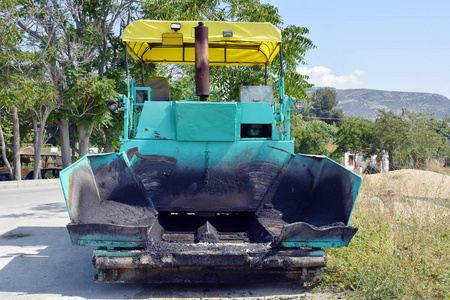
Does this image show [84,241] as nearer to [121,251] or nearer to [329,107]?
[121,251]

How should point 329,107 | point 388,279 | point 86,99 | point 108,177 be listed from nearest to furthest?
point 388,279 → point 108,177 → point 86,99 → point 329,107

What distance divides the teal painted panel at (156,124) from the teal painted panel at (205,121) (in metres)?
0.15

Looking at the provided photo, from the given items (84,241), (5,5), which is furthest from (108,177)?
(5,5)

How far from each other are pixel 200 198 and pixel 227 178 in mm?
419

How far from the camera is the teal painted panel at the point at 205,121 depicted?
507cm

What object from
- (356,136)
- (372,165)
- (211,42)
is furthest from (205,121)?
(356,136)

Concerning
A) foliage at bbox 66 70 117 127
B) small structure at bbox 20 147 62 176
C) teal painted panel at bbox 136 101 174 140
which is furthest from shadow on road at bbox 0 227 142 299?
small structure at bbox 20 147 62 176

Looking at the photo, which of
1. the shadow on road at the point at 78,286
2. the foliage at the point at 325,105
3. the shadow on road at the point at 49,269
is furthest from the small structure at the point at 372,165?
the foliage at the point at 325,105

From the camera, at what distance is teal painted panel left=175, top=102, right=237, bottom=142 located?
16.6 feet

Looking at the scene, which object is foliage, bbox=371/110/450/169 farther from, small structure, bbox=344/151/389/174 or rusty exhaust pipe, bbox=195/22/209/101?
rusty exhaust pipe, bbox=195/22/209/101

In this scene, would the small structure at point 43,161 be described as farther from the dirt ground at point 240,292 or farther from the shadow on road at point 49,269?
the dirt ground at point 240,292

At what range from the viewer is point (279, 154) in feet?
17.3

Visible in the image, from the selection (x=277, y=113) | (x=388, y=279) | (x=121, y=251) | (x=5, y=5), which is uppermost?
(x=5, y=5)

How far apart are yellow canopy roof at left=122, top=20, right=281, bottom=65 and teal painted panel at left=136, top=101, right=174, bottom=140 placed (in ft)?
3.63
